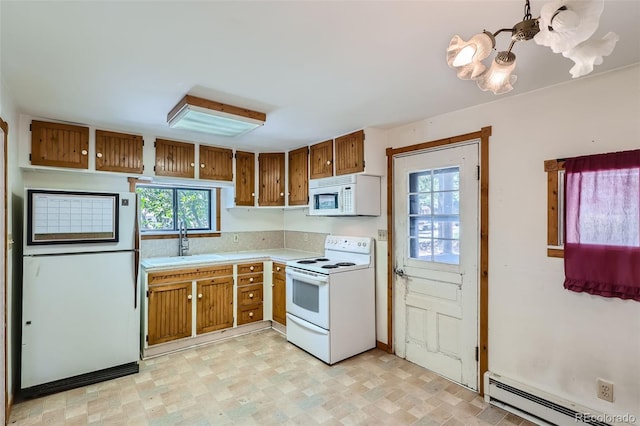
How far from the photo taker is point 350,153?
349cm

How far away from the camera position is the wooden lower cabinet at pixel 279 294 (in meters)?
3.97

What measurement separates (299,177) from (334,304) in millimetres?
1760

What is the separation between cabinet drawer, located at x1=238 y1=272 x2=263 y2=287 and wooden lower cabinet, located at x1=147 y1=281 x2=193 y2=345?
1.98 ft

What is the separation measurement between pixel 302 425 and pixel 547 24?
255 cm

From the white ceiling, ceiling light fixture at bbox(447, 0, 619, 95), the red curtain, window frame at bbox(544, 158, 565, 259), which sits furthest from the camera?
window frame at bbox(544, 158, 565, 259)

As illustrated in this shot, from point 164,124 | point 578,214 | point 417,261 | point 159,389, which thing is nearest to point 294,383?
point 159,389

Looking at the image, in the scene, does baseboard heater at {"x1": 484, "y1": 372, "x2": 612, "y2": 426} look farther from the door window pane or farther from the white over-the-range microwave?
the white over-the-range microwave

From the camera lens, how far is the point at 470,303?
279cm

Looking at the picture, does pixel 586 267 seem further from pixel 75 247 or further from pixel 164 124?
pixel 75 247

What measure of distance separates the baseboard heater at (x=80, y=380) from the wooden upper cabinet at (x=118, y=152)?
1913mm

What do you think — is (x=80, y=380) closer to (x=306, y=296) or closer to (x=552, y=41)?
(x=306, y=296)

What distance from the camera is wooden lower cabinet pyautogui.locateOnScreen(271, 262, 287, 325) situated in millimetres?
3973

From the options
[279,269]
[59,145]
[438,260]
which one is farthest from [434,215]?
[59,145]

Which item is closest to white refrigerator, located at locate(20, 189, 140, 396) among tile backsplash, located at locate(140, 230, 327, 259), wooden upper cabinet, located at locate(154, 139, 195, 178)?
wooden upper cabinet, located at locate(154, 139, 195, 178)
